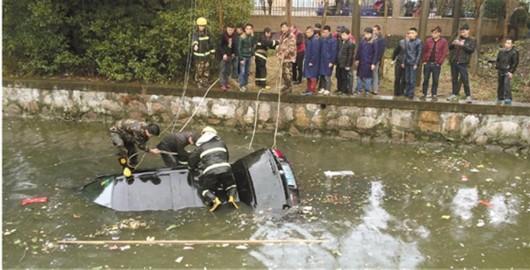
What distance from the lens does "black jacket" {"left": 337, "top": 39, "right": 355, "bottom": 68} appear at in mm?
10297

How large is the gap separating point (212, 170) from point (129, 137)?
1.92m

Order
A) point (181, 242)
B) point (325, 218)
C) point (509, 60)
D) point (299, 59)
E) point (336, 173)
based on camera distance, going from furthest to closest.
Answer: point (299, 59), point (509, 60), point (336, 173), point (325, 218), point (181, 242)

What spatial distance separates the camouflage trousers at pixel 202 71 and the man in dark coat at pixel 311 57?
2369 mm

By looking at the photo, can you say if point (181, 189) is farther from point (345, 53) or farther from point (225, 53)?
point (345, 53)

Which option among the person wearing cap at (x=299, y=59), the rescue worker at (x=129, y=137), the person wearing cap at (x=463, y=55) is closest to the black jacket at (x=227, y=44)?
the person wearing cap at (x=299, y=59)

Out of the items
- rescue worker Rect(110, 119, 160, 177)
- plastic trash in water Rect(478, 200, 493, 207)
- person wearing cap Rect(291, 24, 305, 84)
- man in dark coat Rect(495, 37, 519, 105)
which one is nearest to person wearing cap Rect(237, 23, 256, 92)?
person wearing cap Rect(291, 24, 305, 84)

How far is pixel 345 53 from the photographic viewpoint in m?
10.3

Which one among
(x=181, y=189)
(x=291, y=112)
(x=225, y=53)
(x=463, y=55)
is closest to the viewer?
(x=181, y=189)

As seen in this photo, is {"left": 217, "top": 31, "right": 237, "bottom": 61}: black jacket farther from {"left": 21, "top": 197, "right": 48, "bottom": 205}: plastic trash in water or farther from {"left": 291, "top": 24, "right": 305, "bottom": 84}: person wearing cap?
{"left": 21, "top": 197, "right": 48, "bottom": 205}: plastic trash in water

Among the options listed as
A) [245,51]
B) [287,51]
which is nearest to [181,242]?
[287,51]

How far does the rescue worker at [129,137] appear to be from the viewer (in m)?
7.72

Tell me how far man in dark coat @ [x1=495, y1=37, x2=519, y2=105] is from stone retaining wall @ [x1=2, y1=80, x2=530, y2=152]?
474 mm

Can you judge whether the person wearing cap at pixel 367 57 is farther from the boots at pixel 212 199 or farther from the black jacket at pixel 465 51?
the boots at pixel 212 199

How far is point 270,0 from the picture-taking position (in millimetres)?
17812
